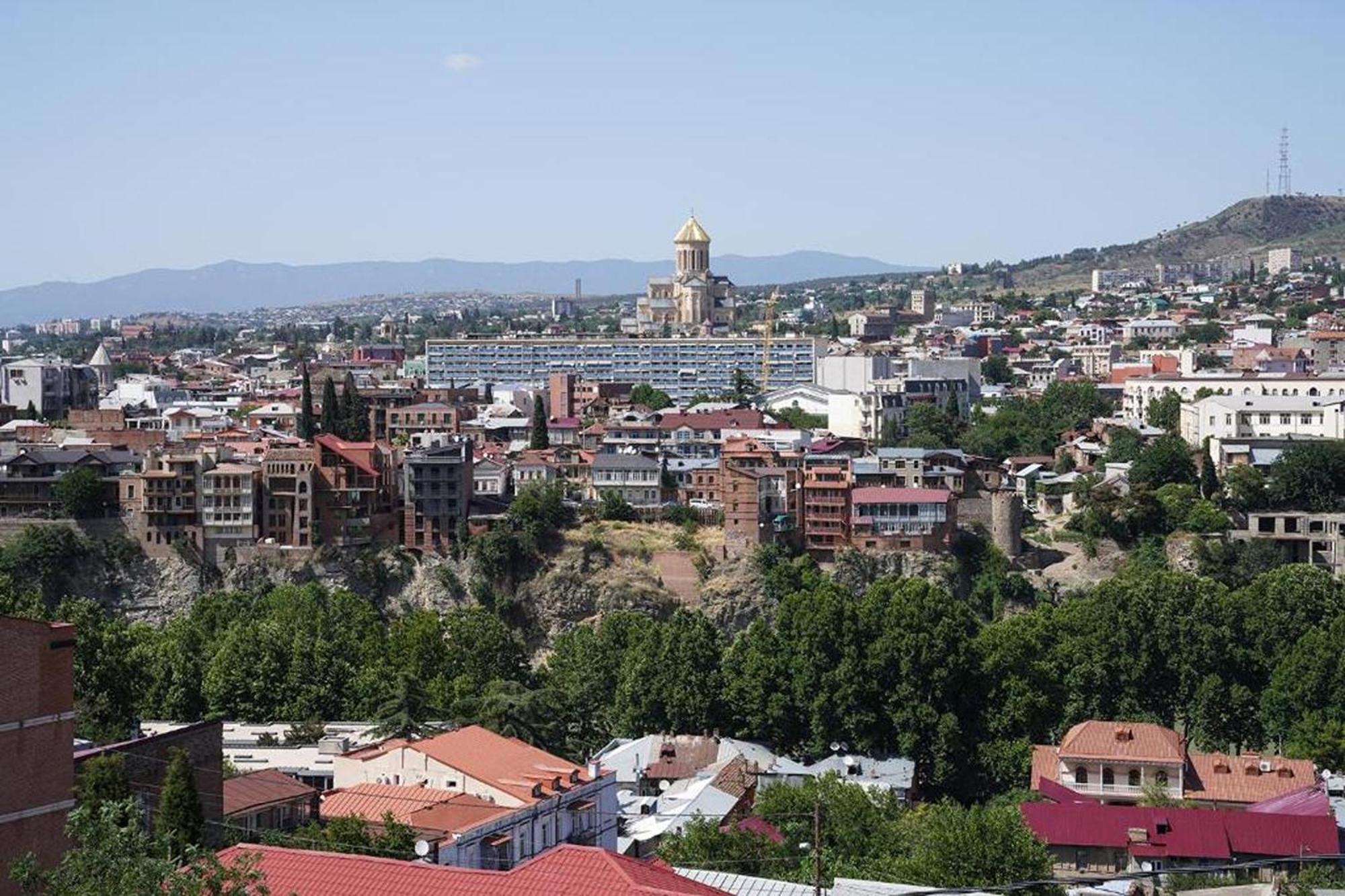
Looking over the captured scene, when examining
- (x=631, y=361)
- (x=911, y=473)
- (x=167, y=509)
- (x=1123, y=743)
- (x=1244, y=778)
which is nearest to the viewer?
(x=1244, y=778)

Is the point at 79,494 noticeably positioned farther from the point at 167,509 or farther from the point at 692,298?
the point at 692,298

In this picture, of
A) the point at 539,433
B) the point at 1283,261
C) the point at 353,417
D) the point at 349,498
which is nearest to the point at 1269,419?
the point at 539,433

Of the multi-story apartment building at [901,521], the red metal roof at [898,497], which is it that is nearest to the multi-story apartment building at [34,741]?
the multi-story apartment building at [901,521]

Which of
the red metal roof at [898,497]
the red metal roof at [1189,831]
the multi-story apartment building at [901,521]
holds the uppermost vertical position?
the red metal roof at [898,497]

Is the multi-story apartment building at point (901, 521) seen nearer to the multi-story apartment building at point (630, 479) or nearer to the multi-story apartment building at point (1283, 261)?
the multi-story apartment building at point (630, 479)

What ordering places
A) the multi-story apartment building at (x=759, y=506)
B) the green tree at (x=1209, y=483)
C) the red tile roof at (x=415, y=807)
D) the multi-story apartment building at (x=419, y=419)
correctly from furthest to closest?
1. the multi-story apartment building at (x=419, y=419)
2. the green tree at (x=1209, y=483)
3. the multi-story apartment building at (x=759, y=506)
4. the red tile roof at (x=415, y=807)

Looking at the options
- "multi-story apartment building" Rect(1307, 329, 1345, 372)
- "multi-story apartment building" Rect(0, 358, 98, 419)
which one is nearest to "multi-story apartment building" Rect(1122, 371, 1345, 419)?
"multi-story apartment building" Rect(1307, 329, 1345, 372)

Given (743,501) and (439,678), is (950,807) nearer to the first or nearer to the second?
(439,678)
